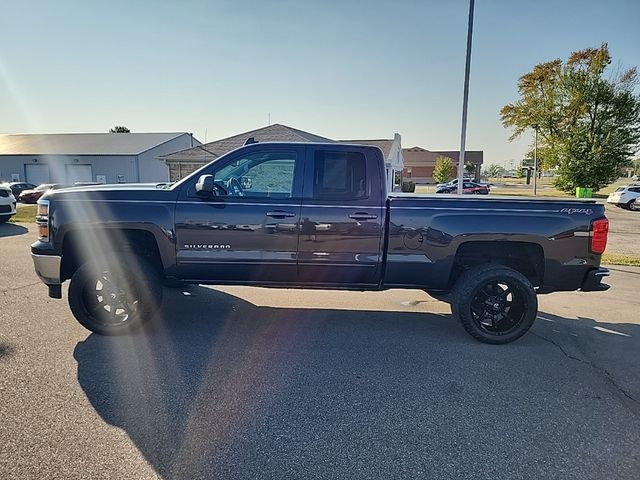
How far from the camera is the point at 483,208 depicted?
439 cm

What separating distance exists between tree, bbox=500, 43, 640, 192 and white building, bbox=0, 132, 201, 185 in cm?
3529

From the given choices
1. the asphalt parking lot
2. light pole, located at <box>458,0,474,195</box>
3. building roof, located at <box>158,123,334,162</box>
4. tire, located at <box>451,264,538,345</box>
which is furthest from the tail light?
building roof, located at <box>158,123,334,162</box>

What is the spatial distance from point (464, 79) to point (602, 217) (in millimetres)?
6598

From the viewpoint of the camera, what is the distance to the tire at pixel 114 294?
14.4 ft

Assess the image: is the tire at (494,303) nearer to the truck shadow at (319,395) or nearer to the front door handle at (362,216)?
the truck shadow at (319,395)

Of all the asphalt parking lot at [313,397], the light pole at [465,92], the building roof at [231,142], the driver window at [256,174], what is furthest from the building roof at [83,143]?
the asphalt parking lot at [313,397]

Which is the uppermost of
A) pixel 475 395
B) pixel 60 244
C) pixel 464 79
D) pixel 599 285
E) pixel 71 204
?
pixel 464 79

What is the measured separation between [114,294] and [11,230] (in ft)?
34.8

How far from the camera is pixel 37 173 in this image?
135ft

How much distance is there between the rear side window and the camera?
4.50 m

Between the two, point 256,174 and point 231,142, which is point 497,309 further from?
point 231,142

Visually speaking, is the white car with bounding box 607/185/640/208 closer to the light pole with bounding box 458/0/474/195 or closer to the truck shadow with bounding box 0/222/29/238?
the light pole with bounding box 458/0/474/195

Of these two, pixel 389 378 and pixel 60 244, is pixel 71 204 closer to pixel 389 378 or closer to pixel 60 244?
pixel 60 244

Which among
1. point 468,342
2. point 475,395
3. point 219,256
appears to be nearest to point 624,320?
point 468,342
